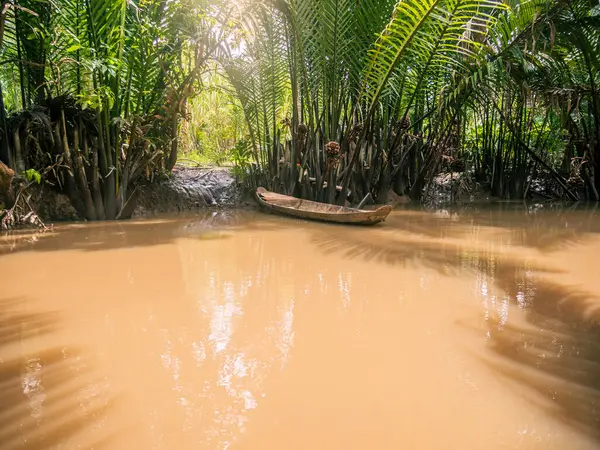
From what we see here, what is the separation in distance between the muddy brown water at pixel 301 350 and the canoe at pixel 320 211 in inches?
45.0

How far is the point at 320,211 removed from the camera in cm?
477

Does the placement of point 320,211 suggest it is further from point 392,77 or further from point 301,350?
point 301,350

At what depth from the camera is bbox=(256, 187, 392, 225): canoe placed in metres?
4.20

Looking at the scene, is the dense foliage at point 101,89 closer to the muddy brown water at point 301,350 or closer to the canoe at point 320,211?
the canoe at point 320,211

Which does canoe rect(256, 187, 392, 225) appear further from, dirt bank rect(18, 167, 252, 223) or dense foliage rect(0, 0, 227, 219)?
dense foliage rect(0, 0, 227, 219)

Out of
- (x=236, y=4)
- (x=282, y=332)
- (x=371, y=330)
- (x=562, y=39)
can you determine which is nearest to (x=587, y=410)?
(x=371, y=330)

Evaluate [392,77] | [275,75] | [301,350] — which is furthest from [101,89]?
[301,350]

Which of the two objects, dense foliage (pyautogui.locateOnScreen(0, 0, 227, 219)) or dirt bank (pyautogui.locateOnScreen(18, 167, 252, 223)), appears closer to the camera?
dense foliage (pyautogui.locateOnScreen(0, 0, 227, 219))

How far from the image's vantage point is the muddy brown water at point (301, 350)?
1043mm

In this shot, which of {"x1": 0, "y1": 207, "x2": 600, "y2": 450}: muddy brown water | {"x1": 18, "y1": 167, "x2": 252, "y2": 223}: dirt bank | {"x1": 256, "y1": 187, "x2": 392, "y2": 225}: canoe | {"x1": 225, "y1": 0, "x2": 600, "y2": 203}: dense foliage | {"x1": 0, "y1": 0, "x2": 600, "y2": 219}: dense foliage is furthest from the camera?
{"x1": 18, "y1": 167, "x2": 252, "y2": 223}: dirt bank

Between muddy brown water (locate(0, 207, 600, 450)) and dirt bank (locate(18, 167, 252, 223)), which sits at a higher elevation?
dirt bank (locate(18, 167, 252, 223))

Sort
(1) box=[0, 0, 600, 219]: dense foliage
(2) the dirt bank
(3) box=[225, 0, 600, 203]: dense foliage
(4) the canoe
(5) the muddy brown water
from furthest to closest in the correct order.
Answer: (2) the dirt bank
(3) box=[225, 0, 600, 203]: dense foliage
(1) box=[0, 0, 600, 219]: dense foliage
(4) the canoe
(5) the muddy brown water

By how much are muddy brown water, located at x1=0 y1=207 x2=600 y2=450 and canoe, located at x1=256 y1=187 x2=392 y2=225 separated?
1144 millimetres

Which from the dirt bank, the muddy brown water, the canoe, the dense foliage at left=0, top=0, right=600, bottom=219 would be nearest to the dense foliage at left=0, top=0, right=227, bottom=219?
the dense foliage at left=0, top=0, right=600, bottom=219
